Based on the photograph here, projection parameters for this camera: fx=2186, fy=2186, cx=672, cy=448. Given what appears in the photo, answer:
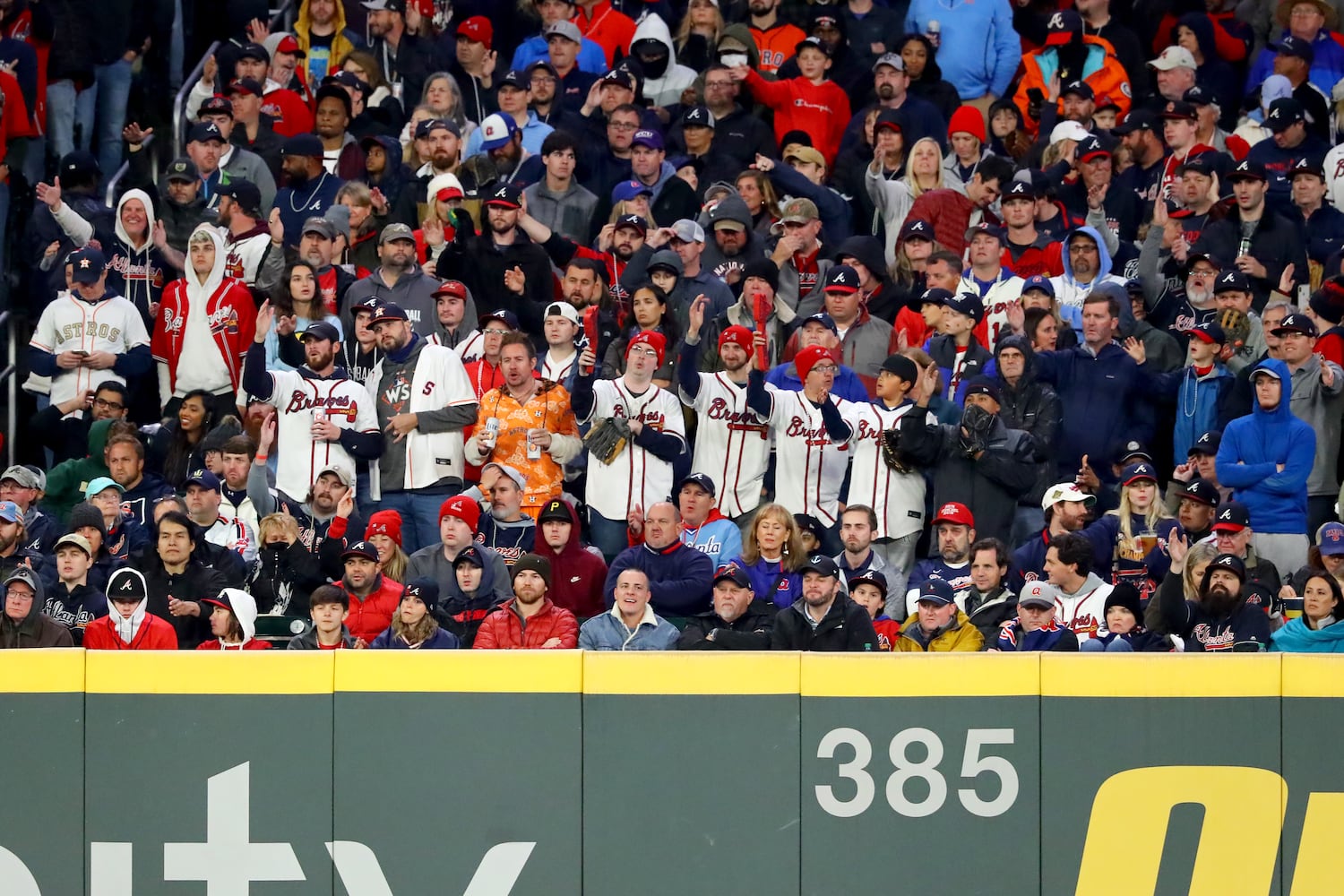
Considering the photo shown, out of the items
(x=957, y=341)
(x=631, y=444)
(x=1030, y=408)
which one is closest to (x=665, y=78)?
(x=957, y=341)

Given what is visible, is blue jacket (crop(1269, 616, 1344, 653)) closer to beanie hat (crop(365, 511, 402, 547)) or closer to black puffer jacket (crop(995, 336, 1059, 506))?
black puffer jacket (crop(995, 336, 1059, 506))

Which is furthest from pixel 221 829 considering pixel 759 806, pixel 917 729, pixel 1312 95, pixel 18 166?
pixel 1312 95

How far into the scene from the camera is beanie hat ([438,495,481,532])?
13906 mm

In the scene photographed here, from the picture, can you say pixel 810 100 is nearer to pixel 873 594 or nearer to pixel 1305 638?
Result: pixel 873 594

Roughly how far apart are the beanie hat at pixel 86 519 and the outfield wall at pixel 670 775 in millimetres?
3872

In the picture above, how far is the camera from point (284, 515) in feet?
46.3

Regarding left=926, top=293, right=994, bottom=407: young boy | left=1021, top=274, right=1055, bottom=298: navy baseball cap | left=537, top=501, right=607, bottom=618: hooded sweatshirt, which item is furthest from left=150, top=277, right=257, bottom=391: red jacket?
left=1021, top=274, right=1055, bottom=298: navy baseball cap

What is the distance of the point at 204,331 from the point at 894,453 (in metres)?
5.30

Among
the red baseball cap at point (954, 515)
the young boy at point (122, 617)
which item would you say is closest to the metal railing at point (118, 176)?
the young boy at point (122, 617)

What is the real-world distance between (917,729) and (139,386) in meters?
8.29

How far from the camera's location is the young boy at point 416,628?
1259 centimetres

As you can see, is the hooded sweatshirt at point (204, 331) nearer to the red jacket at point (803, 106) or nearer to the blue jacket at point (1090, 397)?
the red jacket at point (803, 106)

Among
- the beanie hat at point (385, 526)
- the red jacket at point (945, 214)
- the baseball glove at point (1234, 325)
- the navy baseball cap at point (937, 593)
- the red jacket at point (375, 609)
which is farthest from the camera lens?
the red jacket at point (945, 214)

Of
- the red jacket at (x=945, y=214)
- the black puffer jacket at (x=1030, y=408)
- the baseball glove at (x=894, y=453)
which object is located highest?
the red jacket at (x=945, y=214)
